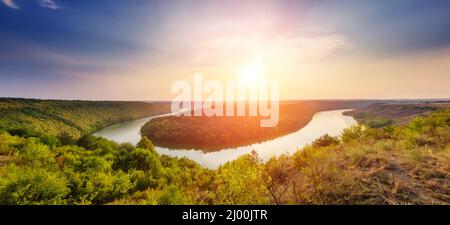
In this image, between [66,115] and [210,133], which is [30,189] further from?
[66,115]

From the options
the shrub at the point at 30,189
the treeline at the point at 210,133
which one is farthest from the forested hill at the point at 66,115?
the shrub at the point at 30,189

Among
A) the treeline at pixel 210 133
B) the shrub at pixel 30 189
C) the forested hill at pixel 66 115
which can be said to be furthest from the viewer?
the treeline at pixel 210 133

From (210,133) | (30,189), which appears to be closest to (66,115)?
(210,133)

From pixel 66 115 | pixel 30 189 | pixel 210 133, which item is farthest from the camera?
pixel 66 115

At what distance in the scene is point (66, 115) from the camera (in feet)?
150

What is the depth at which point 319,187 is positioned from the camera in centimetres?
301

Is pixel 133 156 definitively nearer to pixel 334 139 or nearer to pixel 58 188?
pixel 58 188

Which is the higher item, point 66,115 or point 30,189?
point 30,189

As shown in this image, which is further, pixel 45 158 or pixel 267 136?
pixel 267 136

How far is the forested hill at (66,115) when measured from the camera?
3466cm

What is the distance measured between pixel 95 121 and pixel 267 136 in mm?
38853

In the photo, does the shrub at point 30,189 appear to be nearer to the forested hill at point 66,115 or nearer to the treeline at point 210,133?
the treeline at point 210,133
